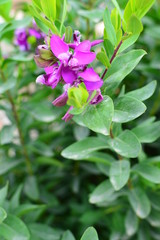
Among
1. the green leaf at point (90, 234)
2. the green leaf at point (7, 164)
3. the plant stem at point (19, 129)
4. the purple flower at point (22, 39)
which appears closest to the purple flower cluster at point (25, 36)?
the purple flower at point (22, 39)

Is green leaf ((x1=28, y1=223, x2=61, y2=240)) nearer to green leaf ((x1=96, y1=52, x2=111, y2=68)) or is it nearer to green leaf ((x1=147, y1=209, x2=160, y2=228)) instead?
green leaf ((x1=147, y1=209, x2=160, y2=228))

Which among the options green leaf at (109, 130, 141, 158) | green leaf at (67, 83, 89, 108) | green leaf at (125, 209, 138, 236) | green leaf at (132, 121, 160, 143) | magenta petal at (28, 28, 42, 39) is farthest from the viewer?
magenta petal at (28, 28, 42, 39)

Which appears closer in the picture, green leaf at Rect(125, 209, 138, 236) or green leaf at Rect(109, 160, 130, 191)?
green leaf at Rect(109, 160, 130, 191)

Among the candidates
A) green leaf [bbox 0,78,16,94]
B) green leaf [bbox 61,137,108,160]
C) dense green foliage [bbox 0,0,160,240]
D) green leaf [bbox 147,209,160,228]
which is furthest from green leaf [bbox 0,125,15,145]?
green leaf [bbox 147,209,160,228]

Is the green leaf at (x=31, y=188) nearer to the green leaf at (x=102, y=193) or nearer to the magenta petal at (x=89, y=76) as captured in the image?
the green leaf at (x=102, y=193)

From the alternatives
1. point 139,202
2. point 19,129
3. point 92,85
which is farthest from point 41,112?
point 92,85

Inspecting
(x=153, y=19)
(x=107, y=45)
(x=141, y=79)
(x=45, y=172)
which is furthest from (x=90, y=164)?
(x=107, y=45)
